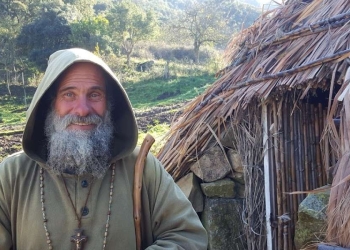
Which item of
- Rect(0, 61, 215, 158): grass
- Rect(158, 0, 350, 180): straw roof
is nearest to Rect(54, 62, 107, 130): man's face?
Rect(158, 0, 350, 180): straw roof

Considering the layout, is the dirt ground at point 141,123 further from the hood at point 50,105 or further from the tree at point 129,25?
the tree at point 129,25

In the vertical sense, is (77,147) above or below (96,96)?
below

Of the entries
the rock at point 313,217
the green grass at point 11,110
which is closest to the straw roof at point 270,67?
the rock at point 313,217

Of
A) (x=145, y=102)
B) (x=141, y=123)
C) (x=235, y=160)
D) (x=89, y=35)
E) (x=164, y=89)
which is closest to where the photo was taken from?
(x=235, y=160)

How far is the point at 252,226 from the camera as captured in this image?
4.53 meters

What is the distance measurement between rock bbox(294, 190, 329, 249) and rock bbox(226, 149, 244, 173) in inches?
47.0

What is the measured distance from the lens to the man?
2.18 meters

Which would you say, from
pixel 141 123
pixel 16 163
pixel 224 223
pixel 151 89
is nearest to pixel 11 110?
pixel 151 89

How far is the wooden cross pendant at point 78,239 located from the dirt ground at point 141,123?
859cm

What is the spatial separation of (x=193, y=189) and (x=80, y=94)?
2586 mm

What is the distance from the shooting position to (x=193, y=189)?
15.2ft

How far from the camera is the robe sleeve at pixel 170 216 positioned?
2223 mm

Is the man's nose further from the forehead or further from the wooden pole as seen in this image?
the wooden pole

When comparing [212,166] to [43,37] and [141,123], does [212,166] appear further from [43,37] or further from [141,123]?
[43,37]
